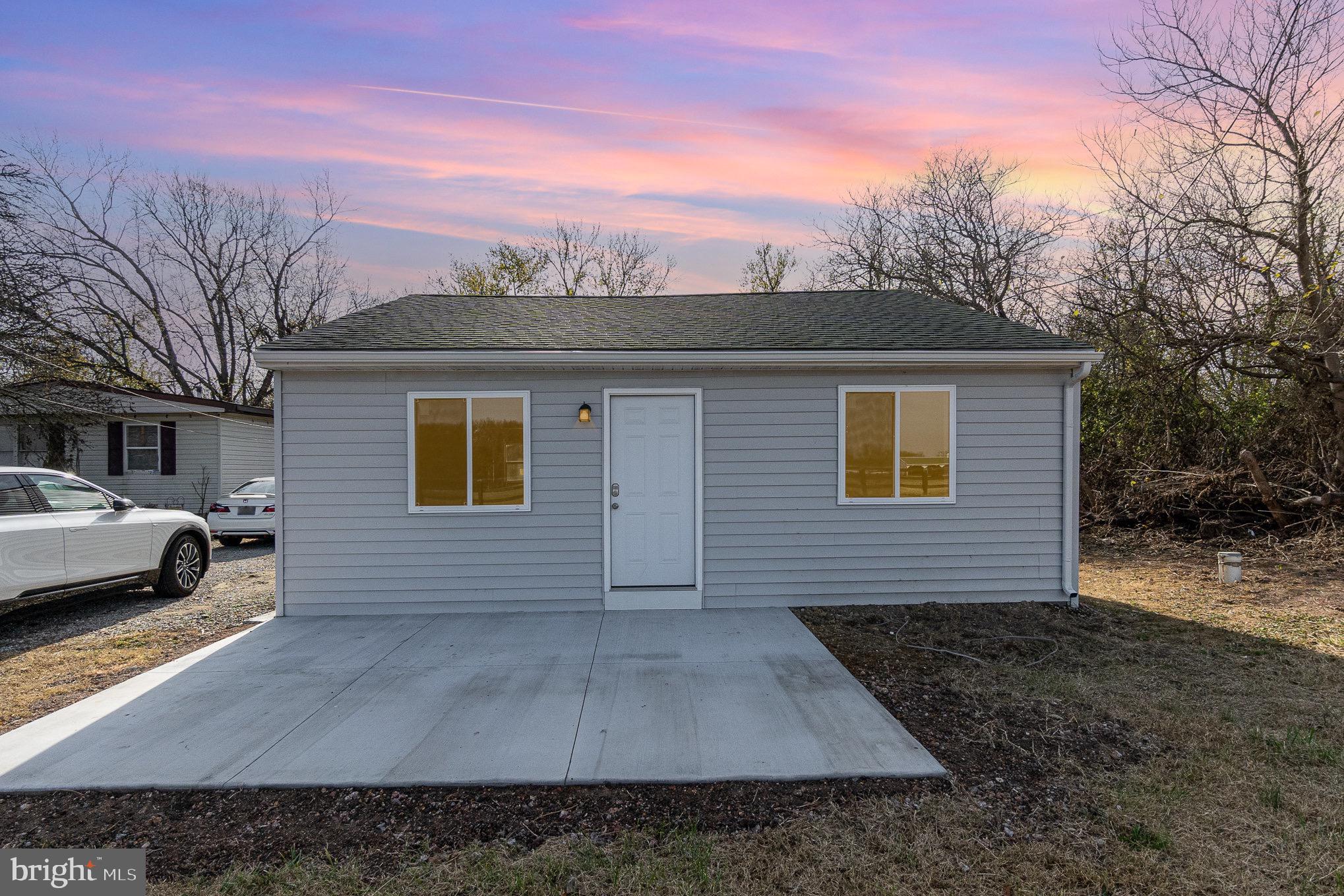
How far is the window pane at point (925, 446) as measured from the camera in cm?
669

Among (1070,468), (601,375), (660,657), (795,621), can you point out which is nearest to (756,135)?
(601,375)

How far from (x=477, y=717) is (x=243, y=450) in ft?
45.0

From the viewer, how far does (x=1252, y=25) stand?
31.1 feet

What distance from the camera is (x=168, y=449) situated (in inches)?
557

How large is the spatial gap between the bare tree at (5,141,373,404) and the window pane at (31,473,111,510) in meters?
18.0

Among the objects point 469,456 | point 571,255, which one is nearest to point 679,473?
point 469,456

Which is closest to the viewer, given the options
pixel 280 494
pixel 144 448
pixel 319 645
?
pixel 319 645

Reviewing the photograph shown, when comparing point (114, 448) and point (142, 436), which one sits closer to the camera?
point (114, 448)

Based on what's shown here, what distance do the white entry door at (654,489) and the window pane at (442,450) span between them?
55.7 inches

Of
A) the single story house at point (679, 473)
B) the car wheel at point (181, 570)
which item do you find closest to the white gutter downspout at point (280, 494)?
the single story house at point (679, 473)

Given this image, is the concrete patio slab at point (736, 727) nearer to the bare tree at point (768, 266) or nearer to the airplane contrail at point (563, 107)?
the airplane contrail at point (563, 107)

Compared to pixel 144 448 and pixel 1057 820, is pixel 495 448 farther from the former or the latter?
pixel 144 448

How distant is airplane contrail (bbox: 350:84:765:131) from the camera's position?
8922 mm

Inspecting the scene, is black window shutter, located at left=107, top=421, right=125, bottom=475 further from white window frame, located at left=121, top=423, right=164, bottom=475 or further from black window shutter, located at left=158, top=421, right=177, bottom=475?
black window shutter, located at left=158, top=421, right=177, bottom=475
